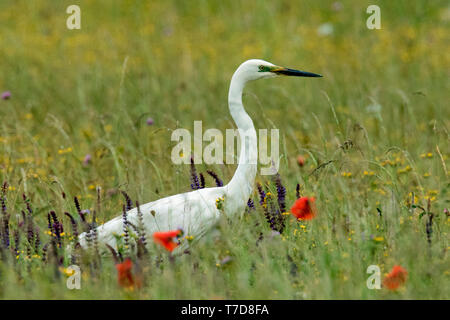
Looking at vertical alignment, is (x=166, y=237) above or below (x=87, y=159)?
below

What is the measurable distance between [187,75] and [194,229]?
489cm

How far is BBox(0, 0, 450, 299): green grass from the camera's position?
142 inches

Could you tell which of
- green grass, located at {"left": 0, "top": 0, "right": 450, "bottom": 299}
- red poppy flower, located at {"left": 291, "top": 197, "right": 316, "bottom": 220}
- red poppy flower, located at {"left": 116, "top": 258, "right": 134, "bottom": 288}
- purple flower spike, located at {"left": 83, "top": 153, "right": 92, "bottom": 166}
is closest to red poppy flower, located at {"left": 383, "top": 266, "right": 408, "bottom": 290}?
green grass, located at {"left": 0, "top": 0, "right": 450, "bottom": 299}

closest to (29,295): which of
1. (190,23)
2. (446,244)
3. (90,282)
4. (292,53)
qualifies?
(90,282)

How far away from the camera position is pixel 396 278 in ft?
10.6

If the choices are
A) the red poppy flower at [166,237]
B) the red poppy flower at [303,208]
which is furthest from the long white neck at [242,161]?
the red poppy flower at [166,237]

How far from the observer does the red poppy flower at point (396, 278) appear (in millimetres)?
3215

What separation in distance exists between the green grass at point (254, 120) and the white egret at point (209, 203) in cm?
15

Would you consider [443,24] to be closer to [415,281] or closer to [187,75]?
[187,75]

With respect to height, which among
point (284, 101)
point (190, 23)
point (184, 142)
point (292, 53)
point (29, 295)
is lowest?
point (29, 295)

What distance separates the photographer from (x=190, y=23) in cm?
1162

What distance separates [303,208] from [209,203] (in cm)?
95

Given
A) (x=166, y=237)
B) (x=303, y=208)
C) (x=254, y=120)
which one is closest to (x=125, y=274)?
(x=166, y=237)

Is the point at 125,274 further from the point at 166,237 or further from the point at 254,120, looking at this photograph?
the point at 254,120
